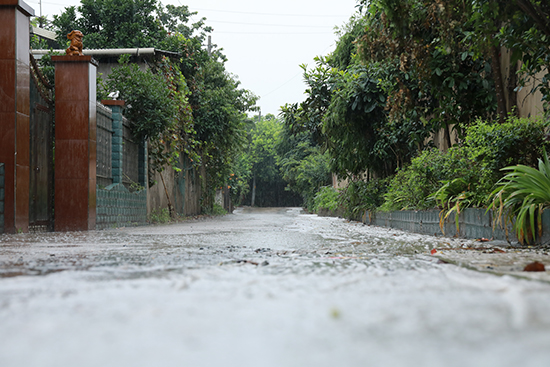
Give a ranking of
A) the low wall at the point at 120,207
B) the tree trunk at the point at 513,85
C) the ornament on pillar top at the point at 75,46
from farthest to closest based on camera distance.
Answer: the low wall at the point at 120,207
the ornament on pillar top at the point at 75,46
the tree trunk at the point at 513,85

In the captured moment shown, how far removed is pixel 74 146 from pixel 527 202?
6168mm

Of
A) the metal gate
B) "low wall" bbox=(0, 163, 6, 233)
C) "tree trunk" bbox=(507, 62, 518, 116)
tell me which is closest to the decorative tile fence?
the metal gate

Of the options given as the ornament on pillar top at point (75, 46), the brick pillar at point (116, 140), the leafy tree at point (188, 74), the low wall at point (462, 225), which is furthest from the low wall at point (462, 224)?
the leafy tree at point (188, 74)

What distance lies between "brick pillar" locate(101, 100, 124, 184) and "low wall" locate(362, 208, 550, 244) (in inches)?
196

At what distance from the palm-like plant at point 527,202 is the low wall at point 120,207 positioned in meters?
5.91

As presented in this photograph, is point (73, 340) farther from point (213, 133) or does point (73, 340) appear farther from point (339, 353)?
point (213, 133)

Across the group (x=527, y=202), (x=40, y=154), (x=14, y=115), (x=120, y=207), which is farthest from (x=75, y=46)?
(x=527, y=202)

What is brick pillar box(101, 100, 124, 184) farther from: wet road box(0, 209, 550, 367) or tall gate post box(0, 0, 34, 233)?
wet road box(0, 209, 550, 367)

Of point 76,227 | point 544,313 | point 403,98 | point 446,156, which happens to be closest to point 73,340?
point 544,313

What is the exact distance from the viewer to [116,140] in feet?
30.6

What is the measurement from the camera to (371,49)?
7242 millimetres

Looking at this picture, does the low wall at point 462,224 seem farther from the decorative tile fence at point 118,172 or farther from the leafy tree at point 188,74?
the leafy tree at point 188,74

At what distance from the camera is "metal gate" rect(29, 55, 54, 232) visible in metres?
7.04

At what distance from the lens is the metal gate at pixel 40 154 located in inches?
277
